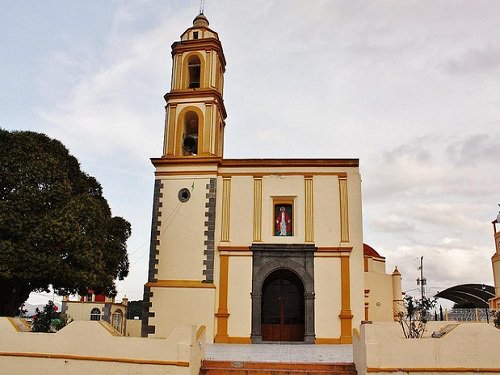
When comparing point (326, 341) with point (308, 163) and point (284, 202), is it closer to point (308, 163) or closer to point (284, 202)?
point (284, 202)

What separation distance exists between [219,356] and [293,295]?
6492 mm

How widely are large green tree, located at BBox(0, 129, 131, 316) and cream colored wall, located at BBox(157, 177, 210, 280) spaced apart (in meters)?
2.29

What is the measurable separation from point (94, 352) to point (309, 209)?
388 inches

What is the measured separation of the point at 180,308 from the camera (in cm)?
1780

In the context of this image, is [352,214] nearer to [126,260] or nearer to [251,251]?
[251,251]

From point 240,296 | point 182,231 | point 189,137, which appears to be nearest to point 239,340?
point 240,296

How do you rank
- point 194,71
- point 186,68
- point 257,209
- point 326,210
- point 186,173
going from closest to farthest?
point 326,210
point 257,209
point 186,173
point 186,68
point 194,71

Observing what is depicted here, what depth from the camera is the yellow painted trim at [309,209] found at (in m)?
18.4

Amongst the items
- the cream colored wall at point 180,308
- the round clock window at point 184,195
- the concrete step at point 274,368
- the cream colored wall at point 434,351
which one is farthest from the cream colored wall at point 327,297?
the cream colored wall at point 434,351

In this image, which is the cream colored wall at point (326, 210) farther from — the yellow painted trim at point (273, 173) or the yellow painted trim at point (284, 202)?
the yellow painted trim at point (284, 202)

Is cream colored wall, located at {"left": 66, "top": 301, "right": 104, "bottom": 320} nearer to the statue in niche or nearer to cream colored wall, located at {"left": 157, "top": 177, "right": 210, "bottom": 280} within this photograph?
cream colored wall, located at {"left": 157, "top": 177, "right": 210, "bottom": 280}

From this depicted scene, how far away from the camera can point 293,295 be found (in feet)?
61.0

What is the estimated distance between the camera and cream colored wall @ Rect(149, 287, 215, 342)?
17.7 metres

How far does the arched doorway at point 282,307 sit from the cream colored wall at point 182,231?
268cm
